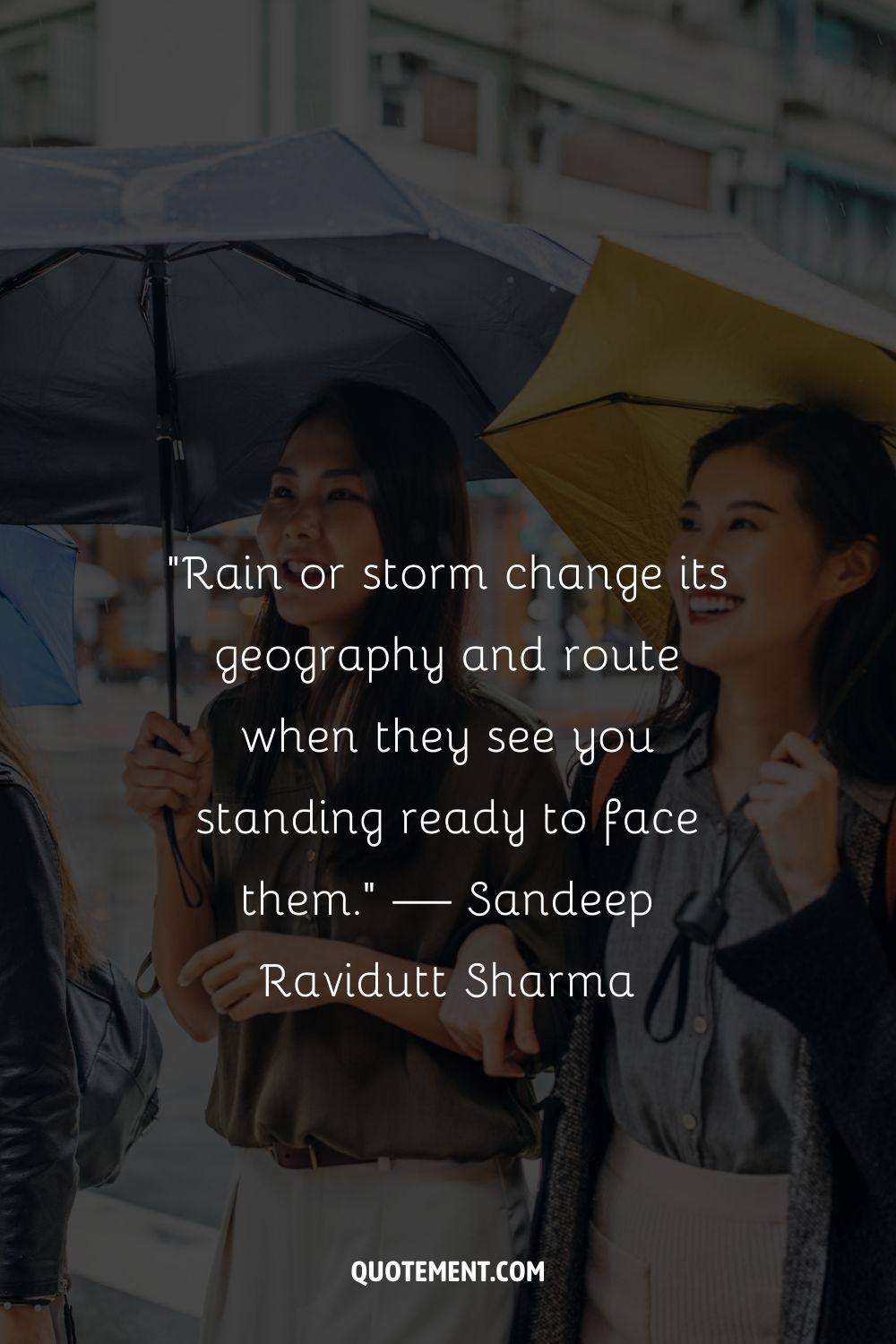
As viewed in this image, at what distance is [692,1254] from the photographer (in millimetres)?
1856

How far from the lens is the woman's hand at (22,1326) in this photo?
6.75 ft

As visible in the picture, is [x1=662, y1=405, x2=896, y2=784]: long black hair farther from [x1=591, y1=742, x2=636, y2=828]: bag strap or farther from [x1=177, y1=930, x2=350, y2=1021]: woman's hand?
[x1=177, y1=930, x2=350, y2=1021]: woman's hand

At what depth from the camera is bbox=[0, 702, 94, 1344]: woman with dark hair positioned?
2.05 m

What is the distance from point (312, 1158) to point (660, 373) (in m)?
1.22

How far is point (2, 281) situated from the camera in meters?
2.48

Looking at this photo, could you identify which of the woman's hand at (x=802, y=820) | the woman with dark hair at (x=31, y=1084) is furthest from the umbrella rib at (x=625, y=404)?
the woman with dark hair at (x=31, y=1084)

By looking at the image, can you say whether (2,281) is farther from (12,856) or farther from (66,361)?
(12,856)

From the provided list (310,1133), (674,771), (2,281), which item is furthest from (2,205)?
(310,1133)

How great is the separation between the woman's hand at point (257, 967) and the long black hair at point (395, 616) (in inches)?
7.1

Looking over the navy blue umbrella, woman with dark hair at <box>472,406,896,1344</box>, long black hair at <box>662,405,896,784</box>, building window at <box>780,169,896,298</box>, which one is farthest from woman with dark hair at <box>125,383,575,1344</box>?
building window at <box>780,169,896,298</box>

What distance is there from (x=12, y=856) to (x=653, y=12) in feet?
93.3

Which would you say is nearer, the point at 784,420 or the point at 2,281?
the point at 784,420

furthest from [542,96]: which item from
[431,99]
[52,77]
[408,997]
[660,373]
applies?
[408,997]

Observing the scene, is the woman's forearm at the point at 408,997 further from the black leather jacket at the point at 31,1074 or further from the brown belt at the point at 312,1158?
the black leather jacket at the point at 31,1074
